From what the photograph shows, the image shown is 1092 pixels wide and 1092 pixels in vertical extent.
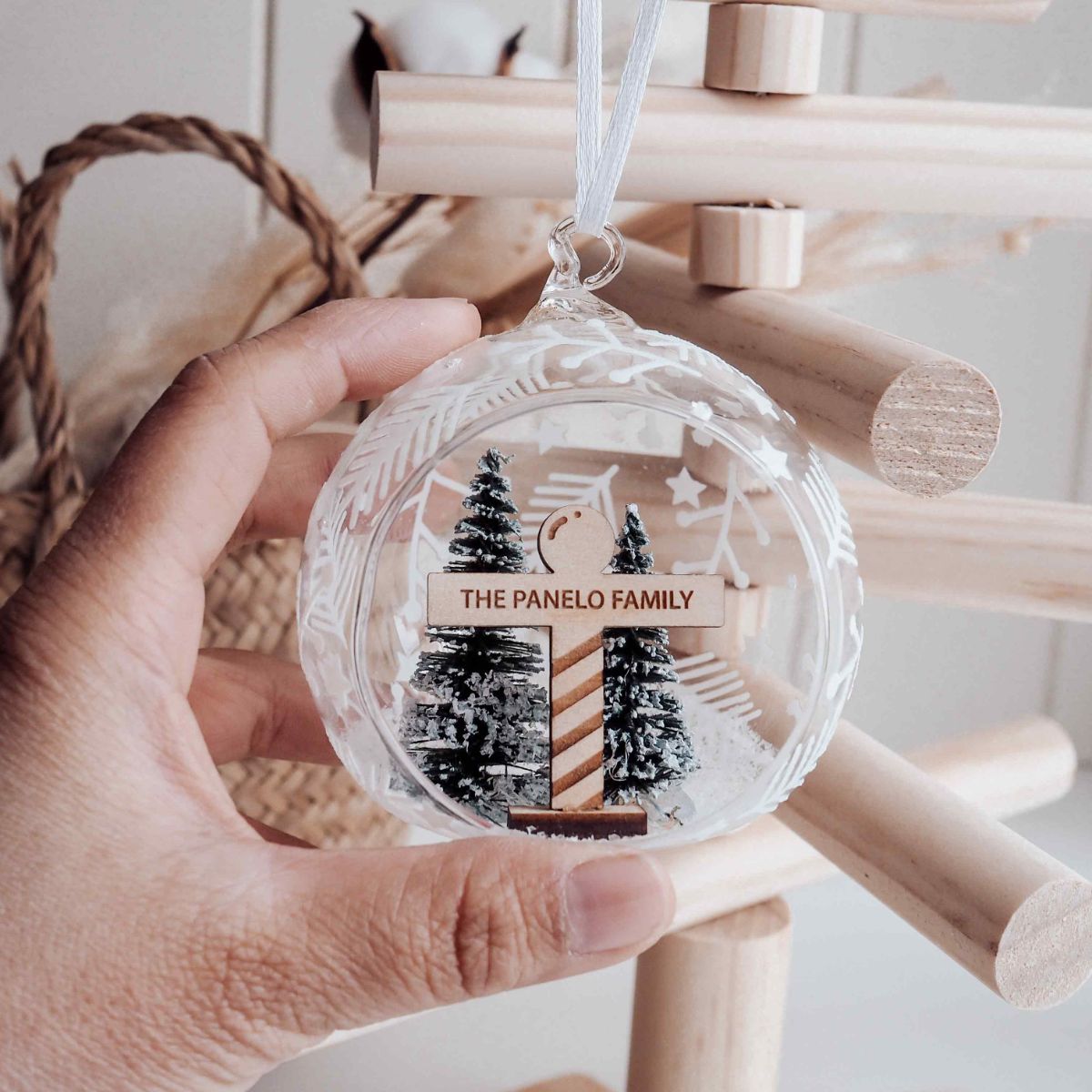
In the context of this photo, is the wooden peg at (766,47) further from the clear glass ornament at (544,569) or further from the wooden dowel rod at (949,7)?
the clear glass ornament at (544,569)

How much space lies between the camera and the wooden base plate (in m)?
0.39

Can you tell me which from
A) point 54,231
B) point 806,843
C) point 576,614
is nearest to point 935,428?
point 576,614

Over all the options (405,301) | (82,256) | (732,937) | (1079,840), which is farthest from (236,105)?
(1079,840)

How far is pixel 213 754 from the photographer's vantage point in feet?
1.92

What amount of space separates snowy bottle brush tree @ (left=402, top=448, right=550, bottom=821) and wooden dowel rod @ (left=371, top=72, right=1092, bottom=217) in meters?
0.16

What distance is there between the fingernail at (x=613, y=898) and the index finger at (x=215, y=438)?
14cm

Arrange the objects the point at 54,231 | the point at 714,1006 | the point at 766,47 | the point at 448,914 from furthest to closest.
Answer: the point at 54,231
the point at 714,1006
the point at 766,47
the point at 448,914

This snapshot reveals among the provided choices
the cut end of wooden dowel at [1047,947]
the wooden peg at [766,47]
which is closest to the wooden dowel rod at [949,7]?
the wooden peg at [766,47]

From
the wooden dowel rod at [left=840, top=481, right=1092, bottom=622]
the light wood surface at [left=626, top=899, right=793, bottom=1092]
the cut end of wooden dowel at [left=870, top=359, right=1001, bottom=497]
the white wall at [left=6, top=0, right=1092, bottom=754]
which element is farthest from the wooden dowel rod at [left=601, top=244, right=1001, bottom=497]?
the white wall at [left=6, top=0, right=1092, bottom=754]

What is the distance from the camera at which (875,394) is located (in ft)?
1.36

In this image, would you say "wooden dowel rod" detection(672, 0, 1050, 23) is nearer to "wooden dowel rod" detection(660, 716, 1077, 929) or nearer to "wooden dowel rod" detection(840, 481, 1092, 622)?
"wooden dowel rod" detection(840, 481, 1092, 622)

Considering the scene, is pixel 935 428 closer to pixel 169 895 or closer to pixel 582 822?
pixel 582 822

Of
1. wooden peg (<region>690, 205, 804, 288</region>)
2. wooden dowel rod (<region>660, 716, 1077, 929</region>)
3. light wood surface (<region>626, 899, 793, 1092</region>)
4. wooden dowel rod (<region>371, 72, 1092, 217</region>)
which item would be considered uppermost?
wooden dowel rod (<region>371, 72, 1092, 217</region>)

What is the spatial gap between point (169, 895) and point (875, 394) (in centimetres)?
25
